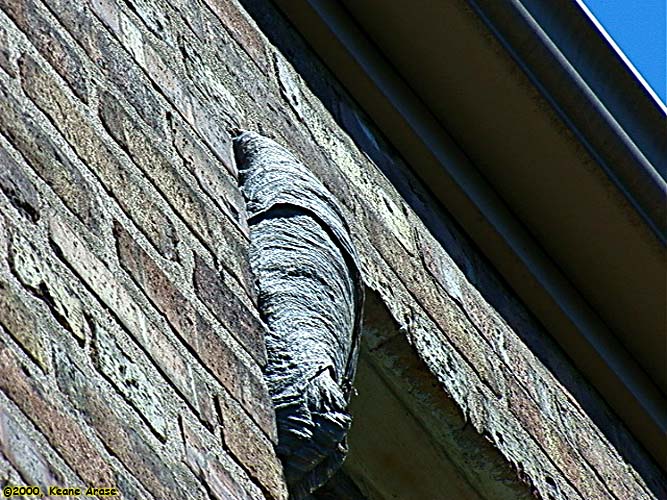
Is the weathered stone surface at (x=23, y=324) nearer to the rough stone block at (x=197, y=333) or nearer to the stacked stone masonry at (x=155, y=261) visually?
the stacked stone masonry at (x=155, y=261)

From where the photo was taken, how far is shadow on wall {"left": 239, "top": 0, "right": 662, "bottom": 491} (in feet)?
15.4

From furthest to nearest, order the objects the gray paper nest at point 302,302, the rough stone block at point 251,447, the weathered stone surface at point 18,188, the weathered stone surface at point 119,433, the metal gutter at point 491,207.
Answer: the metal gutter at point 491,207 < the gray paper nest at point 302,302 < the rough stone block at point 251,447 < the weathered stone surface at point 18,188 < the weathered stone surface at point 119,433

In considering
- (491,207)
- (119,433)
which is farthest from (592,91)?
(119,433)

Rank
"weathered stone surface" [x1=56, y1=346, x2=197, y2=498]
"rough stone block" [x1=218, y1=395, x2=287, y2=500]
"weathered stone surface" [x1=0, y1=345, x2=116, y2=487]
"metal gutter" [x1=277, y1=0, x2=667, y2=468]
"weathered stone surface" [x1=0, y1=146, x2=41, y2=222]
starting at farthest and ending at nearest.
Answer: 1. "metal gutter" [x1=277, y1=0, x2=667, y2=468]
2. "rough stone block" [x1=218, y1=395, x2=287, y2=500]
3. "weathered stone surface" [x1=0, y1=146, x2=41, y2=222]
4. "weathered stone surface" [x1=56, y1=346, x2=197, y2=498]
5. "weathered stone surface" [x1=0, y1=345, x2=116, y2=487]

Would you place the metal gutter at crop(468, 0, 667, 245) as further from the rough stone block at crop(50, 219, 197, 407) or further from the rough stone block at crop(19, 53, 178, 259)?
the rough stone block at crop(50, 219, 197, 407)

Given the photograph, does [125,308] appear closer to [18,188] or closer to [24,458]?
[18,188]

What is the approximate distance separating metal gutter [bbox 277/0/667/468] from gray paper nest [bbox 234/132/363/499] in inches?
36.2

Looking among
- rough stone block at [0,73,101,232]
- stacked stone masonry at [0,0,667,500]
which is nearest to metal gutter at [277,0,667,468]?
stacked stone masonry at [0,0,667,500]

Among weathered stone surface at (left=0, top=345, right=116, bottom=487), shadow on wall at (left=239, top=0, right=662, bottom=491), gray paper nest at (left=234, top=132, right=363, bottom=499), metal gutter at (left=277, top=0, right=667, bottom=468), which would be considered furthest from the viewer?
metal gutter at (left=277, top=0, right=667, bottom=468)

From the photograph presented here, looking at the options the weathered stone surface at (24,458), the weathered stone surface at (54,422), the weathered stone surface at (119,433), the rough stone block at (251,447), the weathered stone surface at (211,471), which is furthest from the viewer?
the rough stone block at (251,447)

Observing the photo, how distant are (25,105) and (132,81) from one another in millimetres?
593

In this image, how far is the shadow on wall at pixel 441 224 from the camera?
4707 mm

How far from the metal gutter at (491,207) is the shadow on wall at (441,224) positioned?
3 centimetres

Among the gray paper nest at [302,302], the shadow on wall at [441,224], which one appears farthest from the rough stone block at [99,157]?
the shadow on wall at [441,224]
